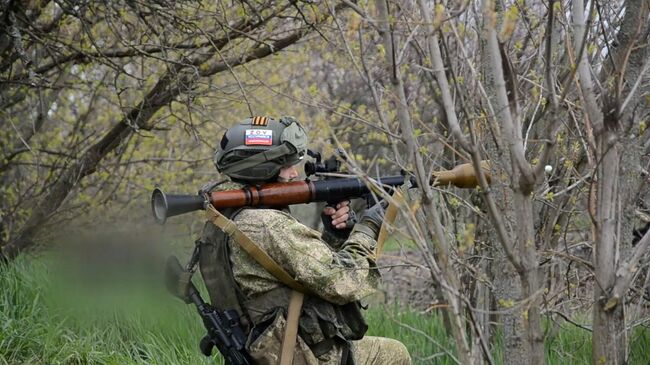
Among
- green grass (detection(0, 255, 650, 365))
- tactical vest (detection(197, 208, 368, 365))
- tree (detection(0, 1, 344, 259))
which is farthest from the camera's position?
tree (detection(0, 1, 344, 259))

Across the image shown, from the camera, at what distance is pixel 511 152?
7.79 feet

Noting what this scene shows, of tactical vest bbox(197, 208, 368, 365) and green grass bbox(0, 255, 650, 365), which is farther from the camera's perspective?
green grass bbox(0, 255, 650, 365)

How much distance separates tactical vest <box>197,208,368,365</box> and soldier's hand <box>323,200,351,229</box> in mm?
387

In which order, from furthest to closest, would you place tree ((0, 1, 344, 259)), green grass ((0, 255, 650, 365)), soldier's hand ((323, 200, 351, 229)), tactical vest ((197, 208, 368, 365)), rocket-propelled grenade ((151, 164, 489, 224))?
tree ((0, 1, 344, 259))
green grass ((0, 255, 650, 365))
soldier's hand ((323, 200, 351, 229))
tactical vest ((197, 208, 368, 365))
rocket-propelled grenade ((151, 164, 489, 224))

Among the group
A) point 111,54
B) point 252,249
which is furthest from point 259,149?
point 111,54

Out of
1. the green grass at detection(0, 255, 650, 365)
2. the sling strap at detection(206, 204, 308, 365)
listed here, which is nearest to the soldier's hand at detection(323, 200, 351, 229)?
the sling strap at detection(206, 204, 308, 365)

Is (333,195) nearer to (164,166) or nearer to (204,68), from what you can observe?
(204,68)

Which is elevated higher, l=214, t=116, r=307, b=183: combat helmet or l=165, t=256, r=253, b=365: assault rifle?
l=214, t=116, r=307, b=183: combat helmet

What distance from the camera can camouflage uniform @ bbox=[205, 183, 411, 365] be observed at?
3.45 metres

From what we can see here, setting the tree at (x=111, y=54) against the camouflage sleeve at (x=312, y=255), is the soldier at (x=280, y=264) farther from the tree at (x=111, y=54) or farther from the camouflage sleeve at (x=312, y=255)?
the tree at (x=111, y=54)

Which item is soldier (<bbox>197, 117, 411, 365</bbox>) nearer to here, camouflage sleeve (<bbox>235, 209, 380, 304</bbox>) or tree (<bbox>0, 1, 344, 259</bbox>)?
camouflage sleeve (<bbox>235, 209, 380, 304</bbox>)

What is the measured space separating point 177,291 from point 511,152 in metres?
2.14

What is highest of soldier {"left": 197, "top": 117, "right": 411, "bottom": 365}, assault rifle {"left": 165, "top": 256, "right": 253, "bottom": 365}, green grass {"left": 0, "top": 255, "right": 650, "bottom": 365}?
soldier {"left": 197, "top": 117, "right": 411, "bottom": 365}

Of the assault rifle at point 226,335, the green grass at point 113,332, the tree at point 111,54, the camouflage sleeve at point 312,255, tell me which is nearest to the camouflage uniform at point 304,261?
the camouflage sleeve at point 312,255
